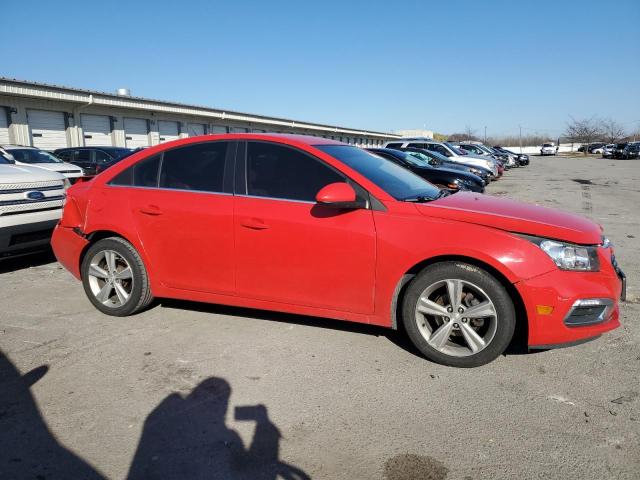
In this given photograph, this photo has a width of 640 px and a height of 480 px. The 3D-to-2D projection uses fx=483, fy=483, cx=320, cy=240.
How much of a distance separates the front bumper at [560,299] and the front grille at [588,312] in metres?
0.01

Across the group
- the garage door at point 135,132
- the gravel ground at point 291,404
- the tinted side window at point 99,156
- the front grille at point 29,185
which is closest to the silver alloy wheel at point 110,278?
the gravel ground at point 291,404

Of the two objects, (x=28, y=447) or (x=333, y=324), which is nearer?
(x=28, y=447)

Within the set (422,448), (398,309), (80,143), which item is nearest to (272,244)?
(398,309)

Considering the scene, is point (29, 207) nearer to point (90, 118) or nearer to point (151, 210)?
point (151, 210)

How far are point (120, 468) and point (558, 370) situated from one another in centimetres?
288

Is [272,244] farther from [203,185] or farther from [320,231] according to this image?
[203,185]

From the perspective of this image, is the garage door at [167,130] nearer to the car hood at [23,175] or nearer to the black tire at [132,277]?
the car hood at [23,175]

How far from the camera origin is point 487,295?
326 centimetres

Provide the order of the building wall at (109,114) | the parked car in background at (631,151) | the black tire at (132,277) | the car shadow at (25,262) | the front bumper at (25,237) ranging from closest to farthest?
the black tire at (132,277)
the front bumper at (25,237)
the car shadow at (25,262)
the building wall at (109,114)
the parked car in background at (631,151)

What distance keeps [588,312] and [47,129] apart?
2334 cm

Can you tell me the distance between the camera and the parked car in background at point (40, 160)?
39.8 feet

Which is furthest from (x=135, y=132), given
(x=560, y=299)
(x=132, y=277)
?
(x=560, y=299)

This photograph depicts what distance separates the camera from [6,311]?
4.66m

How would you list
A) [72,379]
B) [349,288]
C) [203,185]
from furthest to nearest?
[203,185] → [349,288] → [72,379]
